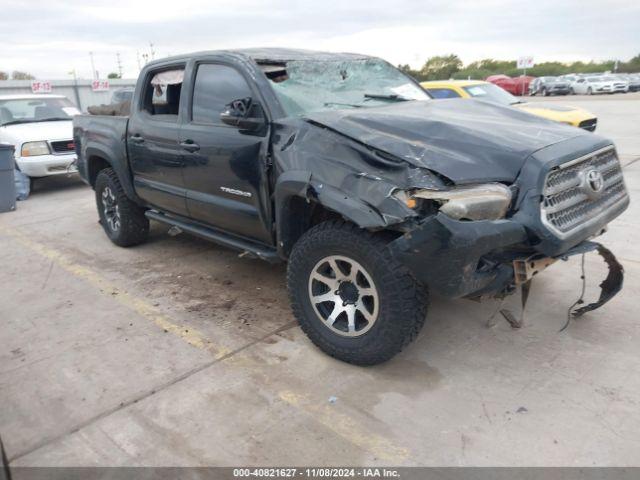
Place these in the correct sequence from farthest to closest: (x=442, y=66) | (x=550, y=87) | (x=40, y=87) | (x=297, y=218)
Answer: (x=442, y=66) < (x=550, y=87) < (x=40, y=87) < (x=297, y=218)

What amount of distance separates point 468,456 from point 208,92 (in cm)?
323

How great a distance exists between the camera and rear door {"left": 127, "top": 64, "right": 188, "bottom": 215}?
15.1ft

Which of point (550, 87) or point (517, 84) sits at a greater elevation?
point (517, 84)

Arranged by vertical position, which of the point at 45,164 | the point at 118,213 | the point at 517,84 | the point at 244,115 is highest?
the point at 244,115

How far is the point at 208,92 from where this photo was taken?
426 cm

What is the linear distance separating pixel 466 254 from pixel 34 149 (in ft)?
28.4

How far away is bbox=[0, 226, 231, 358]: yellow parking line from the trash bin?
1.83 m

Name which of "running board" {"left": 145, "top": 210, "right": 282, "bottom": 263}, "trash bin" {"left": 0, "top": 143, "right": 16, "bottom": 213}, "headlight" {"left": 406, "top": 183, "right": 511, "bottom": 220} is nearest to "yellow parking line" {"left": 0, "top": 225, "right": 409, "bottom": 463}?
"running board" {"left": 145, "top": 210, "right": 282, "bottom": 263}

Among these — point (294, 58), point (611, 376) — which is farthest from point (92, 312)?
point (611, 376)

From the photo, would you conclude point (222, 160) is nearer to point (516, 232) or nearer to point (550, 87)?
point (516, 232)

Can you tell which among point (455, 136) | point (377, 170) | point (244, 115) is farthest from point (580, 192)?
point (244, 115)

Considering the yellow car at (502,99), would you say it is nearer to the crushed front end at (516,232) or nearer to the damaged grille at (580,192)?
the damaged grille at (580,192)

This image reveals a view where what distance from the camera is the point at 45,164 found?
9070mm

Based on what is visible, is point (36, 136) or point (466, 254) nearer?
point (466, 254)
